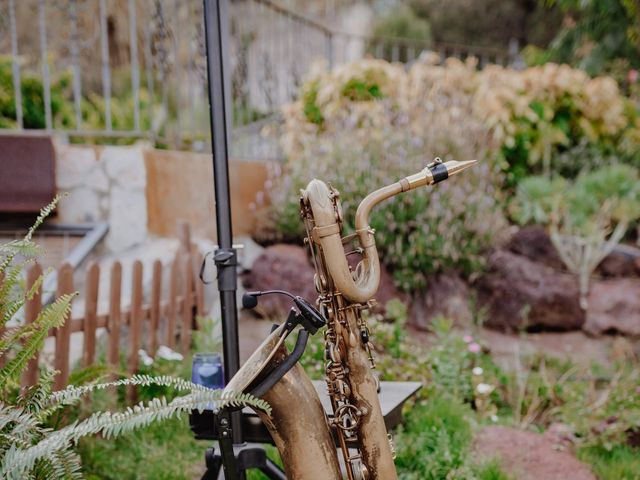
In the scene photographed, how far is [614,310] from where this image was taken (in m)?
5.48

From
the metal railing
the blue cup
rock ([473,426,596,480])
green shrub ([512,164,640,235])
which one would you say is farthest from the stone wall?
green shrub ([512,164,640,235])

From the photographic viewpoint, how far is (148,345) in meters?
3.57

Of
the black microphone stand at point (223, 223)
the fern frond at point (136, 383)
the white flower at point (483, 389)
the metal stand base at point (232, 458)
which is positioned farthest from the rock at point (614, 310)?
the fern frond at point (136, 383)

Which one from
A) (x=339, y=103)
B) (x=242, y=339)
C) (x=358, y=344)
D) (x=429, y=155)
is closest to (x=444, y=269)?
(x=429, y=155)

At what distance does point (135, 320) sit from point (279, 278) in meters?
1.48

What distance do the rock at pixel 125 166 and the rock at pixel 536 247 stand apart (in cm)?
351

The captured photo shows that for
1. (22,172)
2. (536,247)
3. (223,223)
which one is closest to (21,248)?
(223,223)

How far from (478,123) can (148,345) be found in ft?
13.4

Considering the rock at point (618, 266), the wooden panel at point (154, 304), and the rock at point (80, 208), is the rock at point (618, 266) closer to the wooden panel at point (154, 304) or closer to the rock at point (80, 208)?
the wooden panel at point (154, 304)

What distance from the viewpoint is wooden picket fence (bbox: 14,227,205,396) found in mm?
2904

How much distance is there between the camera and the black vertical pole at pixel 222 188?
1.82 meters

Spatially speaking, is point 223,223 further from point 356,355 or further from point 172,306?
point 172,306

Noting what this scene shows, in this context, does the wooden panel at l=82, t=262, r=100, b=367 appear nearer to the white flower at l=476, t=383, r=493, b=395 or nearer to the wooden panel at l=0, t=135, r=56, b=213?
the wooden panel at l=0, t=135, r=56, b=213

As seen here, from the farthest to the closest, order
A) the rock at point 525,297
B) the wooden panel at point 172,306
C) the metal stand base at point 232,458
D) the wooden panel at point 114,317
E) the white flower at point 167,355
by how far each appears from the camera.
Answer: the rock at point 525,297
the wooden panel at point 172,306
the white flower at point 167,355
the wooden panel at point 114,317
the metal stand base at point 232,458
